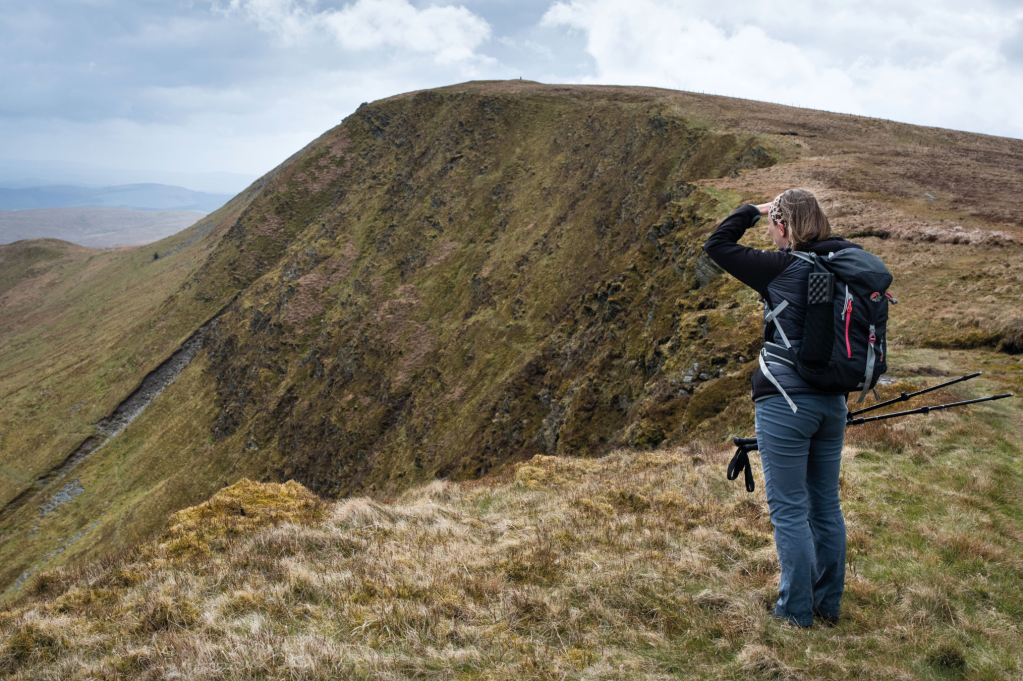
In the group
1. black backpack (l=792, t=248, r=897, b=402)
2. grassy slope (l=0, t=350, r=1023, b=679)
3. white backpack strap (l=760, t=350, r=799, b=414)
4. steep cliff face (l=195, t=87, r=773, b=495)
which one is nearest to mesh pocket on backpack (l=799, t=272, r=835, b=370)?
black backpack (l=792, t=248, r=897, b=402)

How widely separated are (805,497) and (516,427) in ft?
95.3

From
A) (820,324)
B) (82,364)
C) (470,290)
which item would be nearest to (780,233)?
(820,324)

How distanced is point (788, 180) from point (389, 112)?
77.3 metres

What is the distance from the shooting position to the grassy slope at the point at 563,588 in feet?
14.6

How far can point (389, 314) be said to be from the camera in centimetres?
5791

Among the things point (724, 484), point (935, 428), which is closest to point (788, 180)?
point (935, 428)

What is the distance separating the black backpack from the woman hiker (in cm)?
15

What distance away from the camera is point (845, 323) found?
4043mm

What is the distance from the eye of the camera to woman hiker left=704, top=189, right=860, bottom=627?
14.1 ft

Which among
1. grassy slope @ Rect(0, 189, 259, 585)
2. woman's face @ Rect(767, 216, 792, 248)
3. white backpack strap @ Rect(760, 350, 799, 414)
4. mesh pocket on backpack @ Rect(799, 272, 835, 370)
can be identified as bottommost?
grassy slope @ Rect(0, 189, 259, 585)

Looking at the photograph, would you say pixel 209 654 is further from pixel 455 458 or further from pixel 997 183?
pixel 997 183

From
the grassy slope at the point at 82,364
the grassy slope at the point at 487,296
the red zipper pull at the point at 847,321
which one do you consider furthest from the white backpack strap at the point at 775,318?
the grassy slope at the point at 82,364

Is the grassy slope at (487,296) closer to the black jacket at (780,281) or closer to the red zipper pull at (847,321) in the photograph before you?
the black jacket at (780,281)

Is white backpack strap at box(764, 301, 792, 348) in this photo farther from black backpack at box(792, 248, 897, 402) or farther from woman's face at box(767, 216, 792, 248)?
woman's face at box(767, 216, 792, 248)
